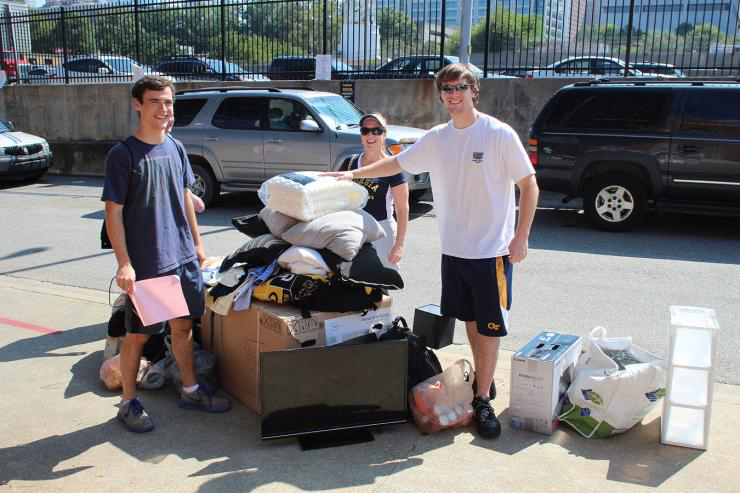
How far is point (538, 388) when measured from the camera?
397 cm

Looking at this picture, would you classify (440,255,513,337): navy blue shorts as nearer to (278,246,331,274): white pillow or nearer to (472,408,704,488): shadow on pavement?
(472,408,704,488): shadow on pavement

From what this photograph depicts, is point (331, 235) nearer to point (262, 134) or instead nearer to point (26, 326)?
point (26, 326)

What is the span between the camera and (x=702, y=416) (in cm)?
379

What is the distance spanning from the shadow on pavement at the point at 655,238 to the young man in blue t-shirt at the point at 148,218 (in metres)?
5.76

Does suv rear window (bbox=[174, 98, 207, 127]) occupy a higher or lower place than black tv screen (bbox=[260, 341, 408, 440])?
higher

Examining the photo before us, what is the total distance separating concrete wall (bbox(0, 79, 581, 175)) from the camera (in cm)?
1409

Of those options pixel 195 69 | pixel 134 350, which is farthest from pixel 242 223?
pixel 195 69

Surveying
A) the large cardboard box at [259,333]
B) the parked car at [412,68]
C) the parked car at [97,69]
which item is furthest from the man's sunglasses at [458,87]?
the parked car at [97,69]

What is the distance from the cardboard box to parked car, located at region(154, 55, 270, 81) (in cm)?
1441

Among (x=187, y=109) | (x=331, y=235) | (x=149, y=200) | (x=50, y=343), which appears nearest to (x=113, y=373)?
(x=50, y=343)

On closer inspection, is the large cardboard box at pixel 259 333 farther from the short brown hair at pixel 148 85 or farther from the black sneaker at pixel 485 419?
the short brown hair at pixel 148 85

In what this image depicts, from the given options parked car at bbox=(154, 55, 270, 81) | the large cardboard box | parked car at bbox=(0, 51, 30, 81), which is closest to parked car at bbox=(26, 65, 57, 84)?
parked car at bbox=(0, 51, 30, 81)

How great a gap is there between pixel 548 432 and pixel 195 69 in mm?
16100

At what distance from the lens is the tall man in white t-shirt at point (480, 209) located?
3.86m
